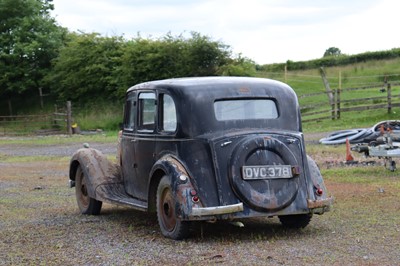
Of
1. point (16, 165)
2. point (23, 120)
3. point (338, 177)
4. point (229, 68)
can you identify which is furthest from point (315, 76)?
point (338, 177)

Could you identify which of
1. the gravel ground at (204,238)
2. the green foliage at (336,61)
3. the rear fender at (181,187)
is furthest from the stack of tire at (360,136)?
the green foliage at (336,61)

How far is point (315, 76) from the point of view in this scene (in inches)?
1845

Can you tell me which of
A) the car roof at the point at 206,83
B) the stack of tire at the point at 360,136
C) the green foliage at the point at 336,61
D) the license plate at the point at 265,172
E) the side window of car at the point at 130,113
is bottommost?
the stack of tire at the point at 360,136

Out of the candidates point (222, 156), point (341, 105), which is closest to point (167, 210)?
point (222, 156)

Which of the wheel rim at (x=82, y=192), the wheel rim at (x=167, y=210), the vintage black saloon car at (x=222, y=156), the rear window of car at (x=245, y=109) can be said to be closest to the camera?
the vintage black saloon car at (x=222, y=156)

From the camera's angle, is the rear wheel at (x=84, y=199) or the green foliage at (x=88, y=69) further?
the green foliage at (x=88, y=69)

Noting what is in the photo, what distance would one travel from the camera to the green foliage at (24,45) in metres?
46.2

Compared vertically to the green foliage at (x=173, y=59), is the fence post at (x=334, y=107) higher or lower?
lower

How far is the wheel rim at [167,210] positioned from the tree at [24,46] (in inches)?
1515

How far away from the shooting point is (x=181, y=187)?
8.23 m

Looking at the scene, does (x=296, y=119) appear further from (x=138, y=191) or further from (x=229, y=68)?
(x=229, y=68)

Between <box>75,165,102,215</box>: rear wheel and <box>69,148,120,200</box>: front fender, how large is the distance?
0.19 metres

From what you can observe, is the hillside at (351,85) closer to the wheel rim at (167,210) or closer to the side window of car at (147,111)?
the side window of car at (147,111)

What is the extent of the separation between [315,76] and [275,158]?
3917cm
